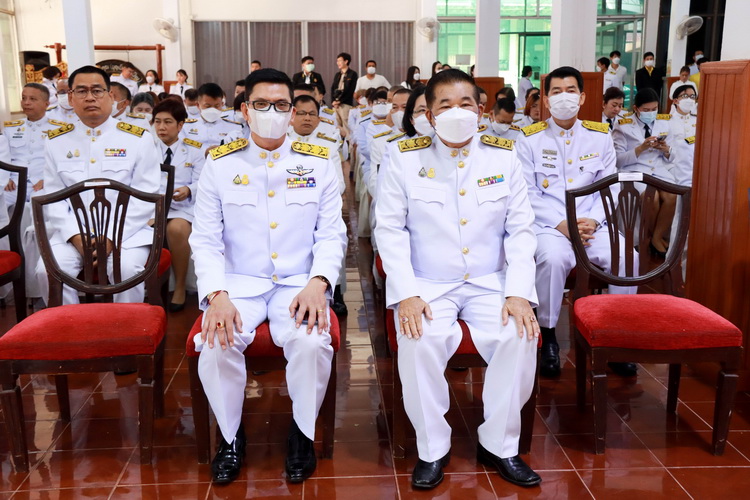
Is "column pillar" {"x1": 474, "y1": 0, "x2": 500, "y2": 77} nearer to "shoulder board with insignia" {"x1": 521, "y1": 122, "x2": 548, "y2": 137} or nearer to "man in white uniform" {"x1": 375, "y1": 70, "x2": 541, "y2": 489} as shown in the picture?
"shoulder board with insignia" {"x1": 521, "y1": 122, "x2": 548, "y2": 137}

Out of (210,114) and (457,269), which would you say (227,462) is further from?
(210,114)

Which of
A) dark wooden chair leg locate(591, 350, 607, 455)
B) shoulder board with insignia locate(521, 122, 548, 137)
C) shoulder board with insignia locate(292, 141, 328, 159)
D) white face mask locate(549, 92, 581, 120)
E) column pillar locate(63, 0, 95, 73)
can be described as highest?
column pillar locate(63, 0, 95, 73)

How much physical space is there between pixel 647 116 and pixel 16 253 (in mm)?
4653

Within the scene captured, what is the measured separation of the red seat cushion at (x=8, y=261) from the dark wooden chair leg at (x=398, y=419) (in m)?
1.94

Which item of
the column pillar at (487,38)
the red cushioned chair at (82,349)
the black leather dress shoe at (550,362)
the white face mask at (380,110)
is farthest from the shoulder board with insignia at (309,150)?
the column pillar at (487,38)

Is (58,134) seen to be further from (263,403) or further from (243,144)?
(263,403)

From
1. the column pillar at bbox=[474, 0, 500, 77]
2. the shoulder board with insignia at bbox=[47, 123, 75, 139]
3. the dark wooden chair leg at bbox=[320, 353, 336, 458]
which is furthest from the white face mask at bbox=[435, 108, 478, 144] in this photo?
the column pillar at bbox=[474, 0, 500, 77]

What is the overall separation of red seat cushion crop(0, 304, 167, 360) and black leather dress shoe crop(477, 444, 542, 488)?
1.19m

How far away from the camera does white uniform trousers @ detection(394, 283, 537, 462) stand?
7.84ft

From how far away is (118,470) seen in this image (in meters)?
2.51

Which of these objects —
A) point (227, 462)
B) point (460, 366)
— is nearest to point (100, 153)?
point (227, 462)

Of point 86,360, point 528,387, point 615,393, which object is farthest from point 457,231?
point 86,360

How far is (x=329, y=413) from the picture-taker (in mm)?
2527

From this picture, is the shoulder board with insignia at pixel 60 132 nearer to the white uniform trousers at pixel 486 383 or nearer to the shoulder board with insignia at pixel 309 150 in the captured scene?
the shoulder board with insignia at pixel 309 150
